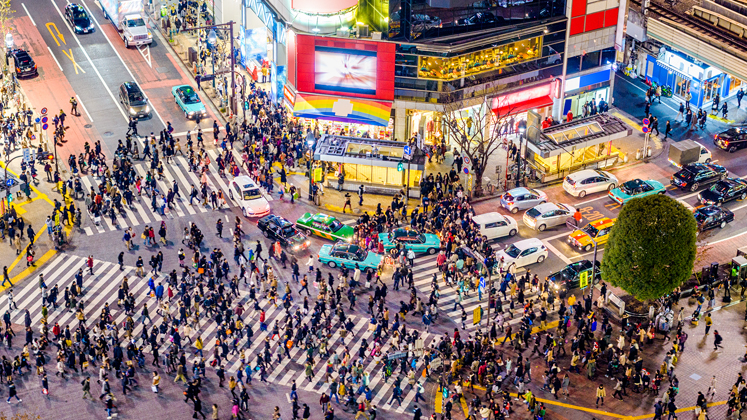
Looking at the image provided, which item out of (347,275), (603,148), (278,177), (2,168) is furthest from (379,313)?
(2,168)

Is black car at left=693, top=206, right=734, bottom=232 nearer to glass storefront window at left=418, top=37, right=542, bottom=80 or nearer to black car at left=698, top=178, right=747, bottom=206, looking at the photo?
black car at left=698, top=178, right=747, bottom=206

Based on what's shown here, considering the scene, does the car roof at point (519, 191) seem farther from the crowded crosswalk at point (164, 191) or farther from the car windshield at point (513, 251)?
the crowded crosswalk at point (164, 191)

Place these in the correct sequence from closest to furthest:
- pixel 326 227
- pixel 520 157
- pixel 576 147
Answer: pixel 326 227 → pixel 520 157 → pixel 576 147

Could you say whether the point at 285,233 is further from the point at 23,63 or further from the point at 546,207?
the point at 23,63

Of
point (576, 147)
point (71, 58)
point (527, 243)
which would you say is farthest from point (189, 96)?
point (527, 243)

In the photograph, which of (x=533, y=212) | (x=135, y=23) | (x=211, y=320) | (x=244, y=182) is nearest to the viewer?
(x=211, y=320)

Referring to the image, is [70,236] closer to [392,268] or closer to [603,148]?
[392,268]
